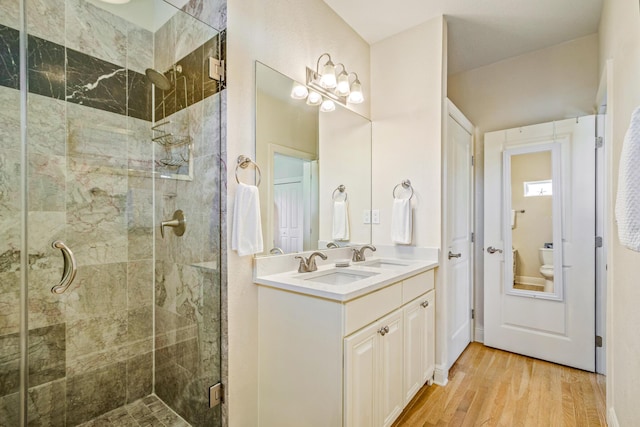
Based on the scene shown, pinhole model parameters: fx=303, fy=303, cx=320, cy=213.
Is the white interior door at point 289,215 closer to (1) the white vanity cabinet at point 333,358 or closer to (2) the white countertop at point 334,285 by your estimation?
(2) the white countertop at point 334,285

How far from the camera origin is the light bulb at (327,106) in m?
2.13

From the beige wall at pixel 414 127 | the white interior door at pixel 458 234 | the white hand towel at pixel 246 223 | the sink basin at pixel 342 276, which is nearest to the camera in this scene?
the white hand towel at pixel 246 223

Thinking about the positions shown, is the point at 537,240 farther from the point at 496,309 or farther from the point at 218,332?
the point at 218,332

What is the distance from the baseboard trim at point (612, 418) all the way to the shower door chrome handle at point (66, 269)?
A: 301 cm

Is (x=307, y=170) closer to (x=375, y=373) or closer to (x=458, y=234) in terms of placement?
(x=375, y=373)

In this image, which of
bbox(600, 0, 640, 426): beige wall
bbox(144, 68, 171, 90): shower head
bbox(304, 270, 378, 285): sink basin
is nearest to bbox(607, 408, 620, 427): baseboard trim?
bbox(600, 0, 640, 426): beige wall

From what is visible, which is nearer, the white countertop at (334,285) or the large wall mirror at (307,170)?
the white countertop at (334,285)

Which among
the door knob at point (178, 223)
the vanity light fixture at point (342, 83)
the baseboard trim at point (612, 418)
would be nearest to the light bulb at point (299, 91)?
the vanity light fixture at point (342, 83)

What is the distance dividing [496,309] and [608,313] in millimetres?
1043

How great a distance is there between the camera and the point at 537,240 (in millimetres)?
2643

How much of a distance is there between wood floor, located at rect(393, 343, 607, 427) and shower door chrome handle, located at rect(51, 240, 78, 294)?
6.60 ft

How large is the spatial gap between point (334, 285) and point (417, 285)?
0.73m

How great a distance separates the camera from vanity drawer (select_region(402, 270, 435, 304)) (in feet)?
5.95

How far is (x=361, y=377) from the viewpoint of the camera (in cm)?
138
